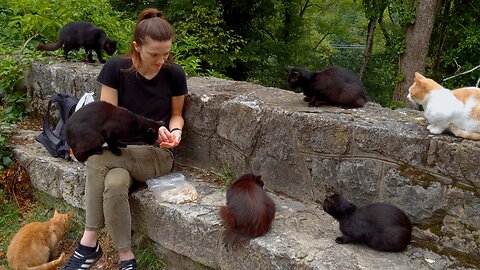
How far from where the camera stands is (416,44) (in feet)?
31.9

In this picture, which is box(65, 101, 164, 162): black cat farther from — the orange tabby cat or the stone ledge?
the orange tabby cat

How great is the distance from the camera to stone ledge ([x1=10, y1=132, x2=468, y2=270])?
8.58ft

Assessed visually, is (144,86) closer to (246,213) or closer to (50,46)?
(246,213)

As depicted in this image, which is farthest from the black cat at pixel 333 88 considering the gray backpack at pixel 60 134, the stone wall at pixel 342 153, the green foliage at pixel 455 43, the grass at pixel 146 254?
the green foliage at pixel 455 43

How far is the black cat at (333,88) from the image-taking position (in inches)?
132

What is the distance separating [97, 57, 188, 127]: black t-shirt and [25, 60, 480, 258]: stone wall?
0.25 m

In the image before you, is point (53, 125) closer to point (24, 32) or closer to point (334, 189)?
point (24, 32)

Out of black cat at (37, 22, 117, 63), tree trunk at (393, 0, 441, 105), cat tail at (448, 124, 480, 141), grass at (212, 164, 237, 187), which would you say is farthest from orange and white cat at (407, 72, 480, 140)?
tree trunk at (393, 0, 441, 105)

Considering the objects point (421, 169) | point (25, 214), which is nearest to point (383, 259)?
point (421, 169)

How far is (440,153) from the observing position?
2.61 meters

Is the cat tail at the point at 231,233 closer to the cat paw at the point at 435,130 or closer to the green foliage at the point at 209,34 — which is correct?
the cat paw at the point at 435,130

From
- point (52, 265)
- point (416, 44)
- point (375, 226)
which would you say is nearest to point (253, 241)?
point (375, 226)

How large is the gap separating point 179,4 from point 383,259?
356 inches

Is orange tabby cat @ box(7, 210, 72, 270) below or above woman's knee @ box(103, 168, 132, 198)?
below
